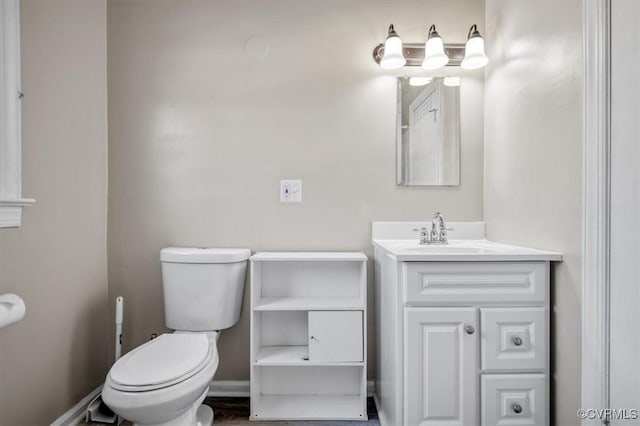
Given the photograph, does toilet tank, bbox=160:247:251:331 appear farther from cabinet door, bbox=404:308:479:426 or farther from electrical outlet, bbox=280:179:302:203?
cabinet door, bbox=404:308:479:426

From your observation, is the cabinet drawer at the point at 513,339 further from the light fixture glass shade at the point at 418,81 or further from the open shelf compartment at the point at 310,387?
the light fixture glass shade at the point at 418,81

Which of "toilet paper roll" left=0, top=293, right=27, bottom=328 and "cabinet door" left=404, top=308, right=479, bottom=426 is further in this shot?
"cabinet door" left=404, top=308, right=479, bottom=426

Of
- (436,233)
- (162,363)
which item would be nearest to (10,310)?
(162,363)

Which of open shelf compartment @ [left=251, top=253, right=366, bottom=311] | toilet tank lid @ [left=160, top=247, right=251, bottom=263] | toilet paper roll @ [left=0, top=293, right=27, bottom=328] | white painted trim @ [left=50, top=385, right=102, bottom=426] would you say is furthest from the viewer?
open shelf compartment @ [left=251, top=253, right=366, bottom=311]

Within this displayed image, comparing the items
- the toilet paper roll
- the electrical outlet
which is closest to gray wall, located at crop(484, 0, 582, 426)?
the electrical outlet

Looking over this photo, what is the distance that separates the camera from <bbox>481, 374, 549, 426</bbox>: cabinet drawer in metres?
1.22

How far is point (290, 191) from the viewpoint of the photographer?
184 centimetres

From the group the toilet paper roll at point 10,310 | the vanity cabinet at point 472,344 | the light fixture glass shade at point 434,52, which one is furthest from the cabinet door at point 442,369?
the toilet paper roll at point 10,310

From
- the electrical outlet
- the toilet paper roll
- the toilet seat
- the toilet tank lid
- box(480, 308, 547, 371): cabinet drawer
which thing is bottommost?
the toilet seat

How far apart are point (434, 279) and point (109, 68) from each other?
1.98 m

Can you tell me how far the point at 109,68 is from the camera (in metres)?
1.84

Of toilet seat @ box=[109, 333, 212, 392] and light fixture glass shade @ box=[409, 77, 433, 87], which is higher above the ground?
light fixture glass shade @ box=[409, 77, 433, 87]

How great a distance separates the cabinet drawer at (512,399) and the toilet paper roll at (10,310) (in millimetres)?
1605

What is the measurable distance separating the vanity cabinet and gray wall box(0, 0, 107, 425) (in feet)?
4.81
